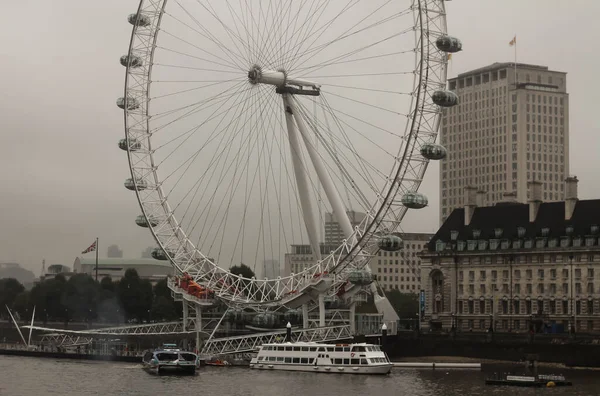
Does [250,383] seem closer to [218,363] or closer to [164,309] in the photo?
[218,363]

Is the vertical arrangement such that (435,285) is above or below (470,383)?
above

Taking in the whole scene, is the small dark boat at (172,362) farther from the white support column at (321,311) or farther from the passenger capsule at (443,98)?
the passenger capsule at (443,98)

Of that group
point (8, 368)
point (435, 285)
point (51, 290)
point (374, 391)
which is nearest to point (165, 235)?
point (8, 368)

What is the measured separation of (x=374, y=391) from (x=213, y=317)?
40978 millimetres

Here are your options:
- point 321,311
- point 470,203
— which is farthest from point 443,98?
point 470,203

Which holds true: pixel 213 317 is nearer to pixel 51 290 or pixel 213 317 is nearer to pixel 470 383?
pixel 470 383

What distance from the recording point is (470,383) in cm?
8569

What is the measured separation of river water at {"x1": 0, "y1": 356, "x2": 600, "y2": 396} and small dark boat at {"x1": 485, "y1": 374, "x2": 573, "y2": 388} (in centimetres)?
105

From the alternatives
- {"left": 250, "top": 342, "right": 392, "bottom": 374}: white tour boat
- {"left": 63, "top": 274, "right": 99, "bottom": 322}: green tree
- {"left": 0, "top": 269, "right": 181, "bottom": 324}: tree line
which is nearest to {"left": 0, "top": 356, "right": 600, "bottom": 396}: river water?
{"left": 250, "top": 342, "right": 392, "bottom": 374}: white tour boat

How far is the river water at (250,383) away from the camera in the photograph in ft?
257

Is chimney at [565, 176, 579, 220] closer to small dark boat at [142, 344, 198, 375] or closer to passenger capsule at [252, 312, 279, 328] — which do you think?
passenger capsule at [252, 312, 279, 328]

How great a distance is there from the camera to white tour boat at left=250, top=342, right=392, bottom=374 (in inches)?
3716

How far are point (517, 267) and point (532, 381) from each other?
36.1 meters

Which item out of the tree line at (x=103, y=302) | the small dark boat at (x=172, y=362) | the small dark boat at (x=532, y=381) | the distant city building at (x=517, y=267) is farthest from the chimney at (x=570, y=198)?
the tree line at (x=103, y=302)
